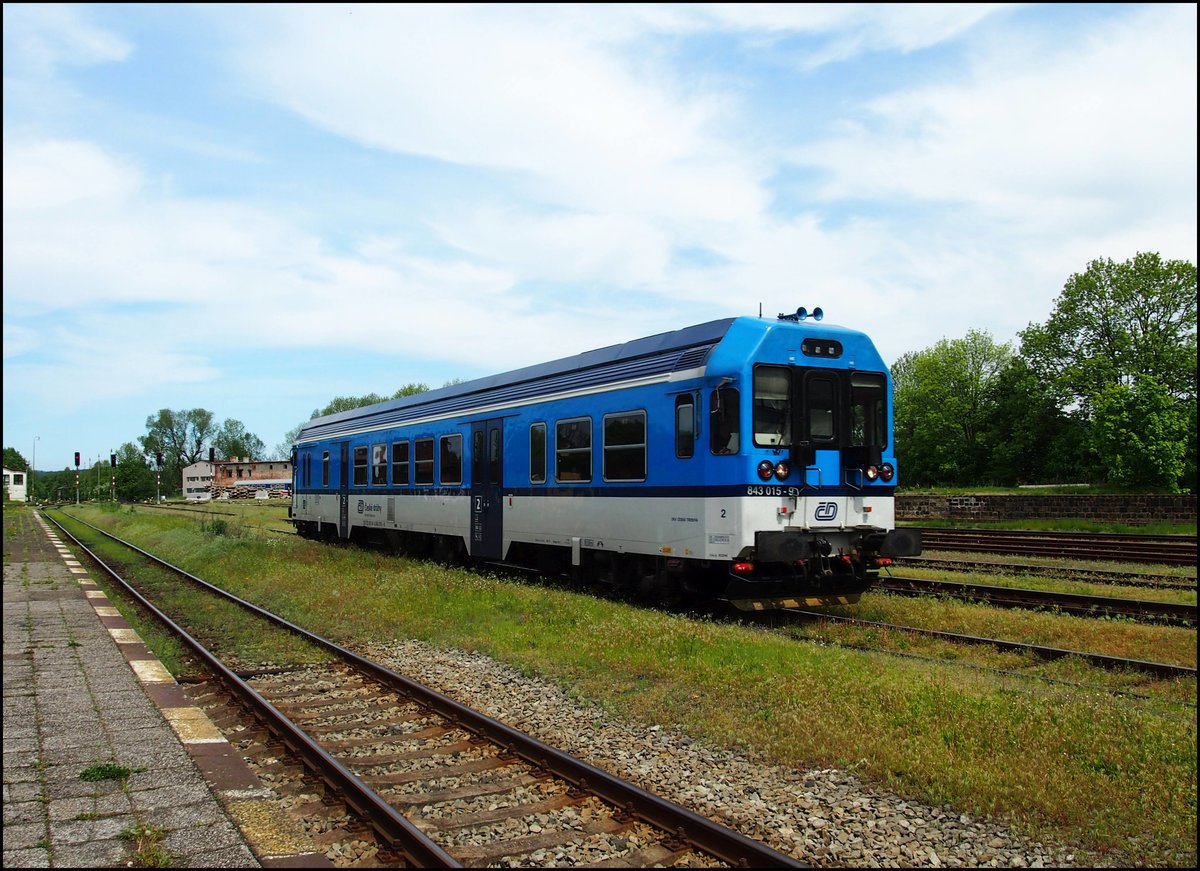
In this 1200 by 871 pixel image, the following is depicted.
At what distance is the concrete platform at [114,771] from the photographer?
4.84 metres

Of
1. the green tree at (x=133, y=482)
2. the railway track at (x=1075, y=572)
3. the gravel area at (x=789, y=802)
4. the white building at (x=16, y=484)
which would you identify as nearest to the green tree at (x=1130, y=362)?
the railway track at (x=1075, y=572)

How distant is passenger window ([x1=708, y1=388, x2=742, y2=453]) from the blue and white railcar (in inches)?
0.7

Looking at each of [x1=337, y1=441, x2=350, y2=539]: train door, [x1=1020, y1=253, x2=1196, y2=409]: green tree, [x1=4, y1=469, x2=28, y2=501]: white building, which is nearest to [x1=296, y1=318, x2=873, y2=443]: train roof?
[x1=337, y1=441, x2=350, y2=539]: train door

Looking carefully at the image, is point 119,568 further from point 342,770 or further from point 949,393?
point 949,393

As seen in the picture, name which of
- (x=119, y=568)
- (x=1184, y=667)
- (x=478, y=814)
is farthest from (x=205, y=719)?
(x=119, y=568)

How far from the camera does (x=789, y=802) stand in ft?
18.1

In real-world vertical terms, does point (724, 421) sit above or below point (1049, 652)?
above

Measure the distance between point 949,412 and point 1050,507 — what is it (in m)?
37.0

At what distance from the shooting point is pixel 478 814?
554cm

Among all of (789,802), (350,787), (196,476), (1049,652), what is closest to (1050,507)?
(1049,652)

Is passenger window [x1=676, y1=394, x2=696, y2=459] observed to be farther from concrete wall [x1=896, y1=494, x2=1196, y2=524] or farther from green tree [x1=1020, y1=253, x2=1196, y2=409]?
green tree [x1=1020, y1=253, x2=1196, y2=409]

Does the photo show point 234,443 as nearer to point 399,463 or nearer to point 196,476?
point 196,476

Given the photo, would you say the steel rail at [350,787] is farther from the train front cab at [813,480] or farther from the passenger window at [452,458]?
the passenger window at [452,458]

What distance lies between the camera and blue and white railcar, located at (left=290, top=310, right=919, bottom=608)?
10.8 m
